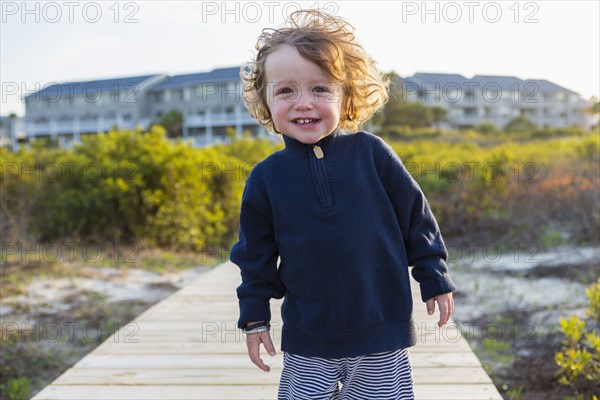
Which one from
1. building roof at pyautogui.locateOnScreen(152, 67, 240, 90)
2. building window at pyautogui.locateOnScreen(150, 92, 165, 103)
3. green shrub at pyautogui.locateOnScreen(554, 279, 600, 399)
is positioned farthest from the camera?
building window at pyautogui.locateOnScreen(150, 92, 165, 103)

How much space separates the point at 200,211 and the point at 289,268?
6.82m

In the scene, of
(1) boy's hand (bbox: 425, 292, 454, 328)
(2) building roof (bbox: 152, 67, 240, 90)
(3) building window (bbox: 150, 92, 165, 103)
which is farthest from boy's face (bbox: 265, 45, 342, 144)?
(3) building window (bbox: 150, 92, 165, 103)

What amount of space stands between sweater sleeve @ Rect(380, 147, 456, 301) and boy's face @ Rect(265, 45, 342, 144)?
0.22 meters

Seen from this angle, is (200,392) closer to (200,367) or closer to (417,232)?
(200,367)

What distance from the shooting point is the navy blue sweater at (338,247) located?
1.66 meters

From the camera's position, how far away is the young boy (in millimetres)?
1664

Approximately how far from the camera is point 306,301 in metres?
1.70

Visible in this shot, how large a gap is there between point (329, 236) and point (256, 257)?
0.23 metres

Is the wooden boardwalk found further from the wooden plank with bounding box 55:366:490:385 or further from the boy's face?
the boy's face

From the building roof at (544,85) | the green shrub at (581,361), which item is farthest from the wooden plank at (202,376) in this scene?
the building roof at (544,85)

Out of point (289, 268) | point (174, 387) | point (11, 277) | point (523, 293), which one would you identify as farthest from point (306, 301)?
point (11, 277)

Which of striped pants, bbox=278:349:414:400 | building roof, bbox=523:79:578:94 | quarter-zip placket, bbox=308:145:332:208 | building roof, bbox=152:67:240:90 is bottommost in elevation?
striped pants, bbox=278:349:414:400

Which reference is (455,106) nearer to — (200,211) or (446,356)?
(200,211)

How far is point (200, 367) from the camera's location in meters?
2.86
